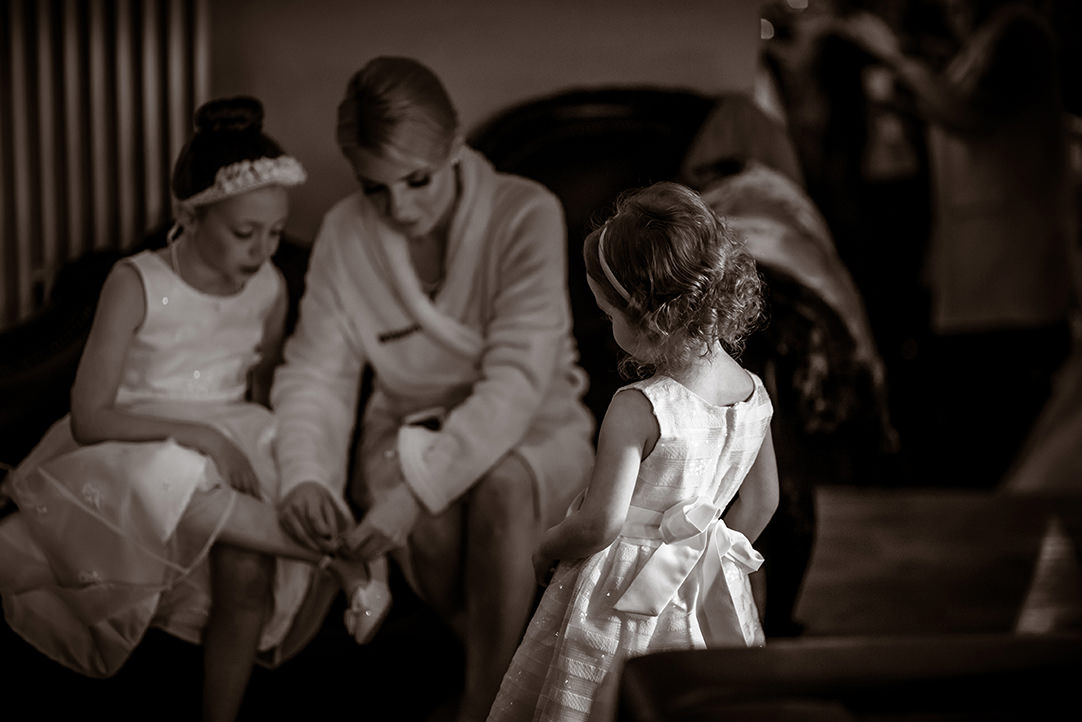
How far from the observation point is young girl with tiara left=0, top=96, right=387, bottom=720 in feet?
4.57

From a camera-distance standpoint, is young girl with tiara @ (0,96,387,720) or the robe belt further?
young girl with tiara @ (0,96,387,720)

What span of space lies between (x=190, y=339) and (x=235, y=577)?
344 millimetres

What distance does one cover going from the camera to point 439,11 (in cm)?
182

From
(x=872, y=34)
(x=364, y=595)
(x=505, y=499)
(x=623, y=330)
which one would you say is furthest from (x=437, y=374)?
(x=872, y=34)

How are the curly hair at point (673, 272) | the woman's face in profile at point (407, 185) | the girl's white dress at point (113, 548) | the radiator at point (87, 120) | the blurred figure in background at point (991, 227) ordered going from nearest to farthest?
the curly hair at point (673, 272) → the girl's white dress at point (113, 548) → the woman's face in profile at point (407, 185) → the radiator at point (87, 120) → the blurred figure in background at point (991, 227)

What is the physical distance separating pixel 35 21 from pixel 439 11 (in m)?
0.65

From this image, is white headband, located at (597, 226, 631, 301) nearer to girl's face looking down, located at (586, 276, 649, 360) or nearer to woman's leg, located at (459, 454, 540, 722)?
girl's face looking down, located at (586, 276, 649, 360)

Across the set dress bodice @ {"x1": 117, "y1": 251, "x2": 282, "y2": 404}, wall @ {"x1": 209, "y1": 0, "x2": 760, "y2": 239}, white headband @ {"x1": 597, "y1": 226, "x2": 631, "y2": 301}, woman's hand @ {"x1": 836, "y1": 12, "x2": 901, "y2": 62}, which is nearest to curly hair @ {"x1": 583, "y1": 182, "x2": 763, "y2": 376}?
white headband @ {"x1": 597, "y1": 226, "x2": 631, "y2": 301}

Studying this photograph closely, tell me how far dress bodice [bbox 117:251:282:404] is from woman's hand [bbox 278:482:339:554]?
21cm

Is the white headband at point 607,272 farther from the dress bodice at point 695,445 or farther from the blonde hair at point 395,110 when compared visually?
the blonde hair at point 395,110

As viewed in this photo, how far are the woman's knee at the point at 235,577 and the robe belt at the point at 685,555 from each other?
1.85 ft

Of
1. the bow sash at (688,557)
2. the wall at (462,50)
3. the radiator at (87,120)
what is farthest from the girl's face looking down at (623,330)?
the radiator at (87,120)

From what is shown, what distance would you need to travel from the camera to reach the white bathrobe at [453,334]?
157 centimetres

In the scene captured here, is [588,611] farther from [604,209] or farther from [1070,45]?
[1070,45]
